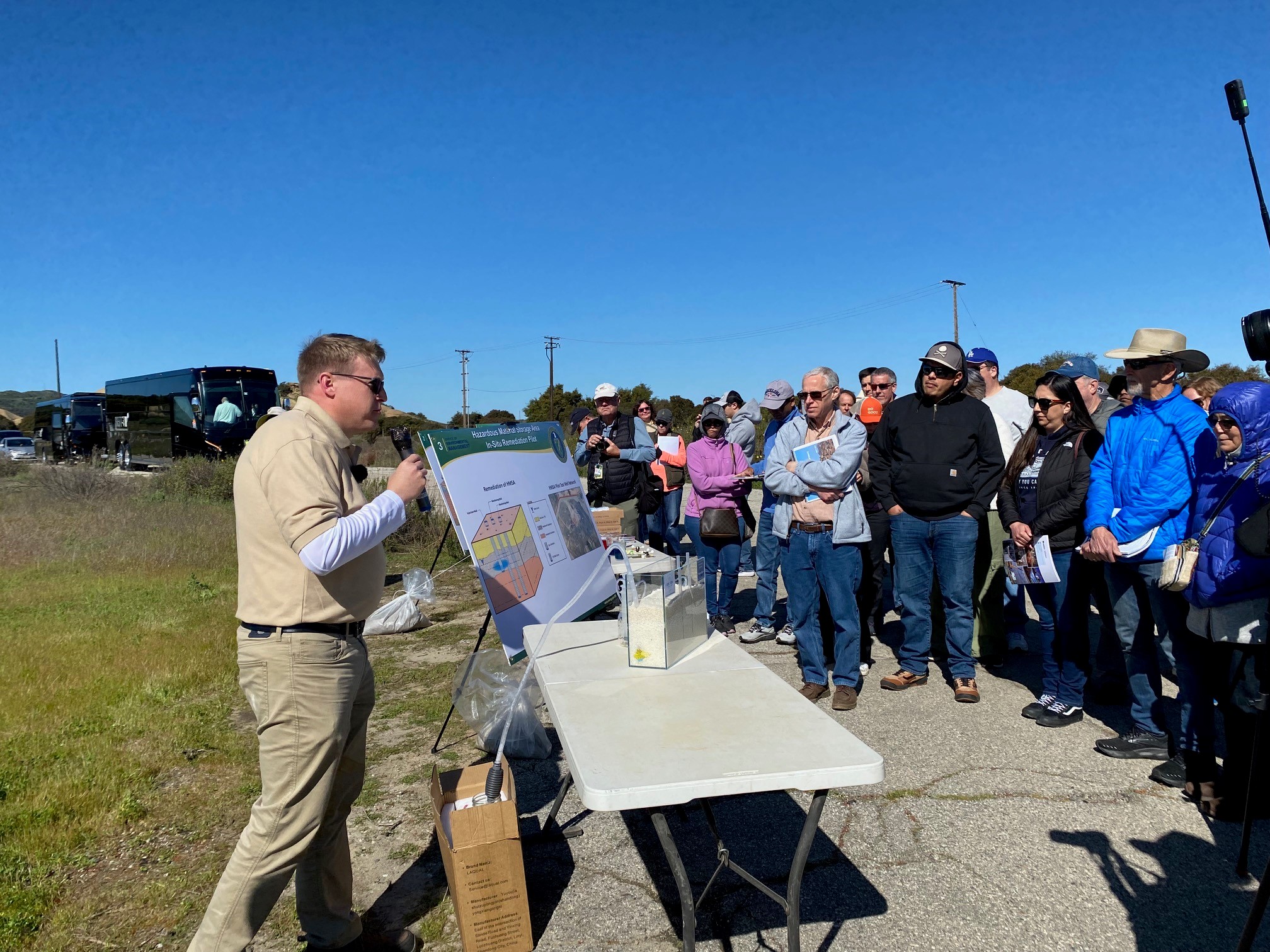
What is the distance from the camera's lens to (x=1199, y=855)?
3.09 meters

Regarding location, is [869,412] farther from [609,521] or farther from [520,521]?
[520,521]

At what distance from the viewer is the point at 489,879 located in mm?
2578

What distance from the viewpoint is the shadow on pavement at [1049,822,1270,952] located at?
261 cm

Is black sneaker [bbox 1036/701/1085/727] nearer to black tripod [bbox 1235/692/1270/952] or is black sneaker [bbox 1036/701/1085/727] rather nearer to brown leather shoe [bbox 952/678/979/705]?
brown leather shoe [bbox 952/678/979/705]

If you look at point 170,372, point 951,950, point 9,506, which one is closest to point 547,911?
point 951,950

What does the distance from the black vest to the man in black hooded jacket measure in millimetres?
2568

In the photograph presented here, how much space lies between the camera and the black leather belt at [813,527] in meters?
4.75

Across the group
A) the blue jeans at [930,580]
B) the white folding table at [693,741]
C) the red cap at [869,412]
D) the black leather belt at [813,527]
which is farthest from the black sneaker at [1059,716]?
the red cap at [869,412]

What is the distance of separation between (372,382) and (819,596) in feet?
11.0

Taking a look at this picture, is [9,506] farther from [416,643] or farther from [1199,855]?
[1199,855]

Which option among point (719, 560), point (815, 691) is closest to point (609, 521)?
point (719, 560)

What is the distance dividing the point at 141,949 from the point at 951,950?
267cm

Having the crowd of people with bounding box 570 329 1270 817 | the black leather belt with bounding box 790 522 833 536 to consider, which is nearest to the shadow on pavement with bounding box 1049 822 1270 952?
the crowd of people with bounding box 570 329 1270 817

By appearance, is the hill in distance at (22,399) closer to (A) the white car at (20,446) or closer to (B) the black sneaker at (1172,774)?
(A) the white car at (20,446)
